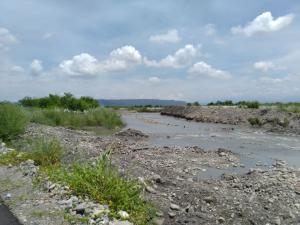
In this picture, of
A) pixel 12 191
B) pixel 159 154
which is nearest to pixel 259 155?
pixel 159 154

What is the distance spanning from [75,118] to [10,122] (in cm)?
1580

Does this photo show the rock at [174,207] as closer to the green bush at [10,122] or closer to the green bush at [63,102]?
the green bush at [10,122]

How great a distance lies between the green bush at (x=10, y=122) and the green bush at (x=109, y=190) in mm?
9279

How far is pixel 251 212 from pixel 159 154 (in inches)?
318

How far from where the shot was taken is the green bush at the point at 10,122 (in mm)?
15266

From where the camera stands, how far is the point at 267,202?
7.65m

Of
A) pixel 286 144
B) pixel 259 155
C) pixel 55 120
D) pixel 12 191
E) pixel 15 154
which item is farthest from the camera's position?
pixel 55 120

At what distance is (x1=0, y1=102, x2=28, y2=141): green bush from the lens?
1527 cm

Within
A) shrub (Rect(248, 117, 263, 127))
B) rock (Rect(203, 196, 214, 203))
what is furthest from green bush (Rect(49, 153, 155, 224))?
shrub (Rect(248, 117, 263, 127))

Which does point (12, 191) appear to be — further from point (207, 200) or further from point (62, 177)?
point (207, 200)

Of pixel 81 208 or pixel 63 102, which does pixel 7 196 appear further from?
pixel 63 102

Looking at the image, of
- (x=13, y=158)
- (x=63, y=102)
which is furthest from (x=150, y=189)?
(x=63, y=102)

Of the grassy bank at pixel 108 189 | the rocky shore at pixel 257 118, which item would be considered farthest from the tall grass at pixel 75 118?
the grassy bank at pixel 108 189

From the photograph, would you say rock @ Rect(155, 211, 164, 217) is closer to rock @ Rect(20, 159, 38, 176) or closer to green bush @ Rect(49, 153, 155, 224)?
green bush @ Rect(49, 153, 155, 224)
